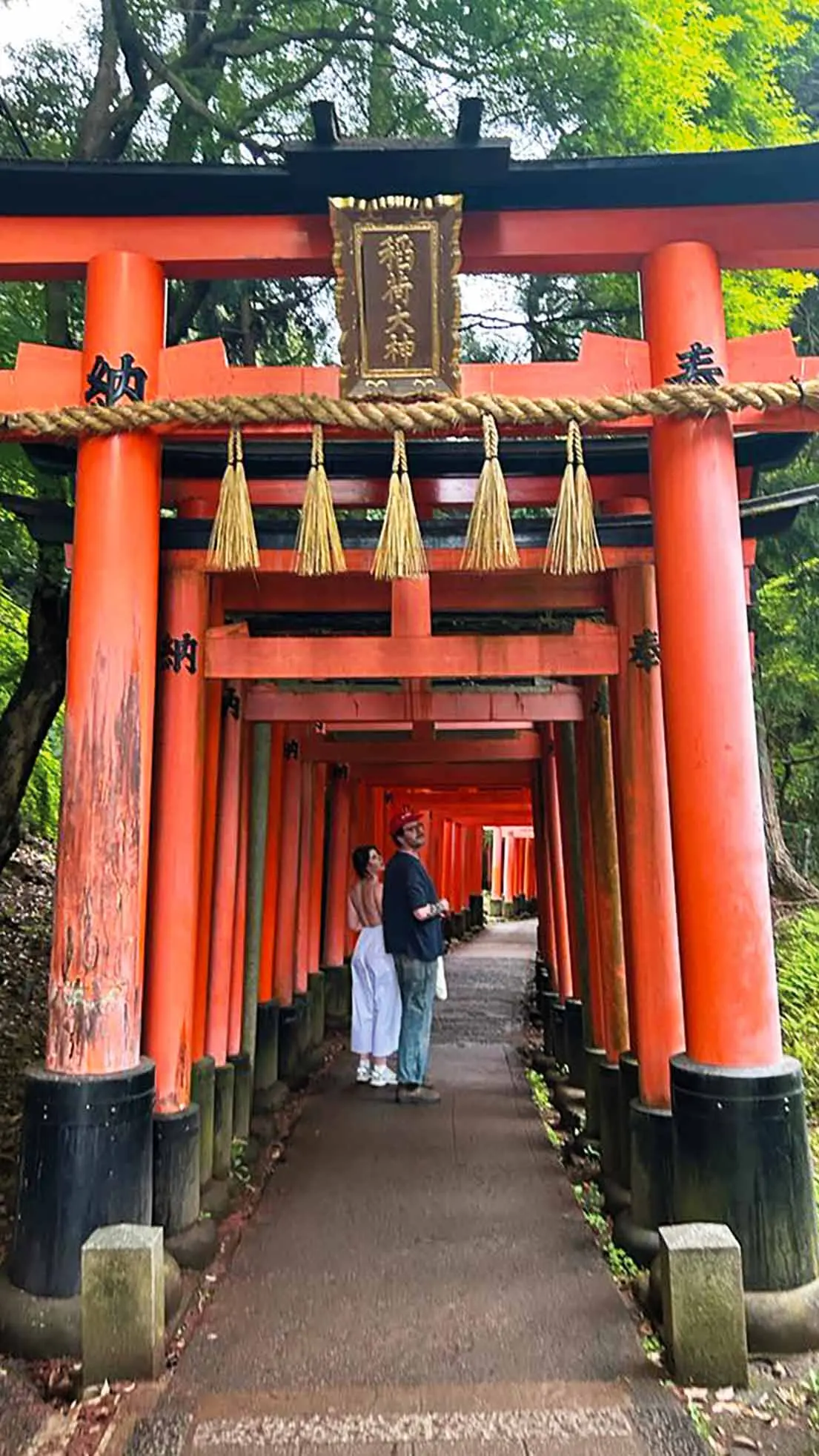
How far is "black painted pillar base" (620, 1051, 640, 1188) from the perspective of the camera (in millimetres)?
4617

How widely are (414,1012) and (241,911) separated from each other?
162 cm

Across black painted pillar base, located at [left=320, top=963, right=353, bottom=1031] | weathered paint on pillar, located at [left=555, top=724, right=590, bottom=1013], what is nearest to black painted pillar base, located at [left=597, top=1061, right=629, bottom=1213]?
weathered paint on pillar, located at [left=555, top=724, right=590, bottom=1013]

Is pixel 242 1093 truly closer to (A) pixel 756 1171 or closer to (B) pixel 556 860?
(A) pixel 756 1171

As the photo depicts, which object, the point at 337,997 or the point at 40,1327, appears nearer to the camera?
the point at 40,1327

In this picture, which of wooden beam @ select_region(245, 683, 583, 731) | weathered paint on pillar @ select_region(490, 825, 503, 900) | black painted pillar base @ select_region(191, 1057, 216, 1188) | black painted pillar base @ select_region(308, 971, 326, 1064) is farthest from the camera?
weathered paint on pillar @ select_region(490, 825, 503, 900)

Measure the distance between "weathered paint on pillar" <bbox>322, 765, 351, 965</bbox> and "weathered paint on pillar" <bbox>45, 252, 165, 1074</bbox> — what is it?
6.08 m

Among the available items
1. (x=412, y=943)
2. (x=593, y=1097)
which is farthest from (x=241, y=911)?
(x=593, y=1097)

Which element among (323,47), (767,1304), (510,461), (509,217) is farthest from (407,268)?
(323,47)

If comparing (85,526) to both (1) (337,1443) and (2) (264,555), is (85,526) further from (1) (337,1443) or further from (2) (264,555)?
(1) (337,1443)

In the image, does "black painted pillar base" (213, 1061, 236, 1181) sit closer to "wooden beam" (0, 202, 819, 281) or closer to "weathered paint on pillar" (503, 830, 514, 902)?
"wooden beam" (0, 202, 819, 281)

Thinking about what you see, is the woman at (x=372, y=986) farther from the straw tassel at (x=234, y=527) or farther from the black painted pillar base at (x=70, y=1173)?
the straw tassel at (x=234, y=527)

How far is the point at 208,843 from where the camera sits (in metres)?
4.98

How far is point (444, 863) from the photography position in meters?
19.7

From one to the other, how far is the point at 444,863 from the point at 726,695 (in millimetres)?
16298
